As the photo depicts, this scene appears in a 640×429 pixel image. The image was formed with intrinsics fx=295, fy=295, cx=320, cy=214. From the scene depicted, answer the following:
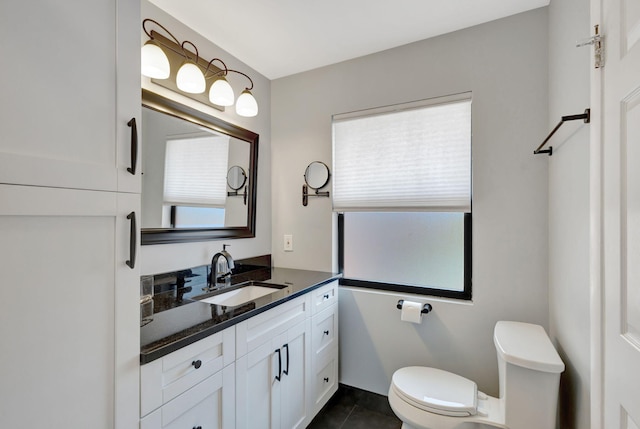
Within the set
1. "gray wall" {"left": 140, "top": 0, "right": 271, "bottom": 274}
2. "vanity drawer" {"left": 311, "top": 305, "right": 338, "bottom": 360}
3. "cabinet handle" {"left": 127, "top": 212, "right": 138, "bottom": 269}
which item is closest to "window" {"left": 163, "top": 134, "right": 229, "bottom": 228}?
"gray wall" {"left": 140, "top": 0, "right": 271, "bottom": 274}

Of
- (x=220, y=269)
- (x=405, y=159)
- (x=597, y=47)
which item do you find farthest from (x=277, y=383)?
(x=597, y=47)

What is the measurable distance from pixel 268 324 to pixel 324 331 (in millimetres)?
627

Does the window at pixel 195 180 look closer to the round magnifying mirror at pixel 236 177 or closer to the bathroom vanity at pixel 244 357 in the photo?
the round magnifying mirror at pixel 236 177

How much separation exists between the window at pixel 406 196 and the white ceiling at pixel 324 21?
0.43m

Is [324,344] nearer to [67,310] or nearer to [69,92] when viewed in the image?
[67,310]

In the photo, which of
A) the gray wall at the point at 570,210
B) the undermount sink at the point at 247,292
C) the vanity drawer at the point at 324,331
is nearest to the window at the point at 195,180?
the undermount sink at the point at 247,292

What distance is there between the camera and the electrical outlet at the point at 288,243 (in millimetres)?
2352

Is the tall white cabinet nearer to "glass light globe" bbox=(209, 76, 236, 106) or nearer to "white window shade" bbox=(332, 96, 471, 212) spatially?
"glass light globe" bbox=(209, 76, 236, 106)

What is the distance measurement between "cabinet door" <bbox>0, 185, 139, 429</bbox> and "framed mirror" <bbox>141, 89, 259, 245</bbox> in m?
0.72

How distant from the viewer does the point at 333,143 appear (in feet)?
7.16

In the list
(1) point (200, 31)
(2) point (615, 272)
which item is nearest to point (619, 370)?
(2) point (615, 272)

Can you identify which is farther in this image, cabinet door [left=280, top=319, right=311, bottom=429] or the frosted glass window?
the frosted glass window

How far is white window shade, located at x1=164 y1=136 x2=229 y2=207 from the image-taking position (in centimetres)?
167

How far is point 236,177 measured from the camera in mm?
2090
